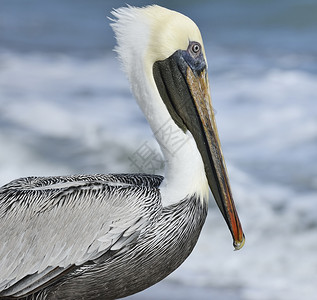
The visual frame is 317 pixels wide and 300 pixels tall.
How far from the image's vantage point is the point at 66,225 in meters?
3.85

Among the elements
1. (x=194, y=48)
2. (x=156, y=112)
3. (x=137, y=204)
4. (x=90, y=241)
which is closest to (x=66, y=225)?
(x=90, y=241)

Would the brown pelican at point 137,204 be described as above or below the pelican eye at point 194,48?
below

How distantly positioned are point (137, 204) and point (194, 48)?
3.10ft

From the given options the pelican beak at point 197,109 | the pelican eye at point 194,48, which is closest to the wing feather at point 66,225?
the pelican beak at point 197,109

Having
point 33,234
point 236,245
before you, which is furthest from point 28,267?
point 236,245

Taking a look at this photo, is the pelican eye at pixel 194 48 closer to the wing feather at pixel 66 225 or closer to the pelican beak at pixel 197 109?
the pelican beak at pixel 197 109

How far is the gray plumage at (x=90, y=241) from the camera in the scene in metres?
3.80

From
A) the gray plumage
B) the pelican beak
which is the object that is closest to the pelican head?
the pelican beak

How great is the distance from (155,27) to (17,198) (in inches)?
49.3

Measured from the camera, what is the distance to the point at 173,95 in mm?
4059

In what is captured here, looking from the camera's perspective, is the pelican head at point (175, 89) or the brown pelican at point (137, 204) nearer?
the brown pelican at point (137, 204)

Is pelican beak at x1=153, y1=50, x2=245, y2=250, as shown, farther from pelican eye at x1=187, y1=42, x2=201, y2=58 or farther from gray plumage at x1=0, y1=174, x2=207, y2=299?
gray plumage at x1=0, y1=174, x2=207, y2=299

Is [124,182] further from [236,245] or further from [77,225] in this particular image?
[236,245]

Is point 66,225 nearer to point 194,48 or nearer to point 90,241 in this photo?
point 90,241
